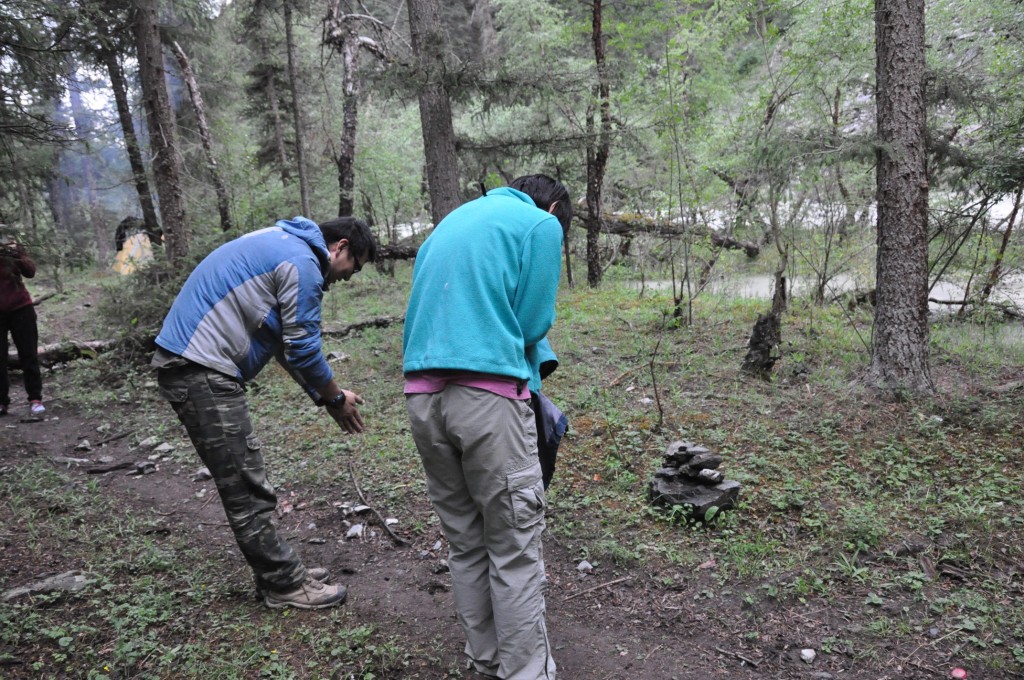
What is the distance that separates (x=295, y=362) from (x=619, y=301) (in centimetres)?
832

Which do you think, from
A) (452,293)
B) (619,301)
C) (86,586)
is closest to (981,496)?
(452,293)

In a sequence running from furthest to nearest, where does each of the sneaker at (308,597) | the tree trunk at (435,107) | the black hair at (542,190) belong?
the tree trunk at (435,107) → the sneaker at (308,597) → the black hair at (542,190)

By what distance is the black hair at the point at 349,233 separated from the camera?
3211 millimetres

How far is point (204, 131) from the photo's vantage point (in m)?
15.3

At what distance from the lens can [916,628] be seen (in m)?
2.99

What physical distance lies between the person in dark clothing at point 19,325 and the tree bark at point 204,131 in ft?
17.2

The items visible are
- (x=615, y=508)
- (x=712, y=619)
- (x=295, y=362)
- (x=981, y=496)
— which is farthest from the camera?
(x=615, y=508)

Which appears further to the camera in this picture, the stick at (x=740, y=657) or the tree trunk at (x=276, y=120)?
the tree trunk at (x=276, y=120)

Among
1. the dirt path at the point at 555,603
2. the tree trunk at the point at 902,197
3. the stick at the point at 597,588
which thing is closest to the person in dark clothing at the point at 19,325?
the dirt path at the point at 555,603

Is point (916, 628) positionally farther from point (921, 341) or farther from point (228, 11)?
point (228, 11)

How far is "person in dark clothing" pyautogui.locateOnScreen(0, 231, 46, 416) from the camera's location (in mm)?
6605

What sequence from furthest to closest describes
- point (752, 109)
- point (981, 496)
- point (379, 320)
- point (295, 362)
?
point (379, 320)
point (752, 109)
point (981, 496)
point (295, 362)

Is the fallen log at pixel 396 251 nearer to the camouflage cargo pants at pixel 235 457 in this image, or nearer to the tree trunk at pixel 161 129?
the tree trunk at pixel 161 129

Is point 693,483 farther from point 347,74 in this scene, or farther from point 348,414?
point 347,74
